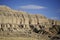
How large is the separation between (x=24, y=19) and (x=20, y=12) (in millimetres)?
4390

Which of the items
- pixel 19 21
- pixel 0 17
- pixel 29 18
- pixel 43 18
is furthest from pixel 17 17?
pixel 43 18

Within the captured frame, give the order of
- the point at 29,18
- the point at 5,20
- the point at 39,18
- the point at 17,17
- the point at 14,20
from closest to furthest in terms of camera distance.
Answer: the point at 5,20
the point at 14,20
the point at 17,17
the point at 29,18
the point at 39,18

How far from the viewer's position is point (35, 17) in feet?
151

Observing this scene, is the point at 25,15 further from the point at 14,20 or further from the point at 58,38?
the point at 58,38

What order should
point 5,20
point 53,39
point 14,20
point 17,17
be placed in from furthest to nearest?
point 17,17
point 14,20
point 5,20
point 53,39

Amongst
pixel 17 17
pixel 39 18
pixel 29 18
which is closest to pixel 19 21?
pixel 17 17

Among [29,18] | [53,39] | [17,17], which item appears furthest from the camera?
[29,18]

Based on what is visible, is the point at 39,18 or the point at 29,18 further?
the point at 39,18

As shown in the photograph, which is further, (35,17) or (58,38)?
(35,17)

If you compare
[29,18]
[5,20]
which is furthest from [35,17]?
[5,20]

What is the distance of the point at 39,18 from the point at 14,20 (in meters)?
11.7

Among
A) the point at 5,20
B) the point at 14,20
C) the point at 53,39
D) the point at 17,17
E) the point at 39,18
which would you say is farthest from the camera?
the point at 39,18

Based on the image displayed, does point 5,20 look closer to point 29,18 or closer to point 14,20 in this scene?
point 14,20

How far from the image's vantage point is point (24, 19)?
4244 cm
